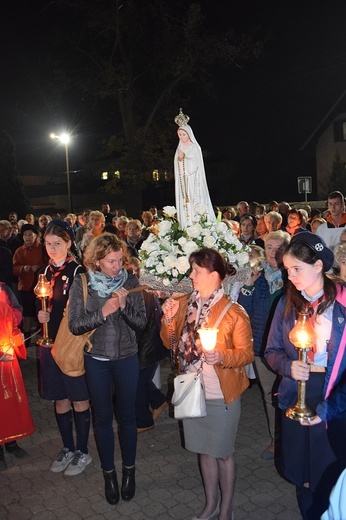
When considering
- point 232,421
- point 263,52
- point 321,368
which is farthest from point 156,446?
point 263,52

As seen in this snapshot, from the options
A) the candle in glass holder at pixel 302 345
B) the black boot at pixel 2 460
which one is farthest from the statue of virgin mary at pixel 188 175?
the black boot at pixel 2 460

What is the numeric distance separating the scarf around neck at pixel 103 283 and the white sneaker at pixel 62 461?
190cm

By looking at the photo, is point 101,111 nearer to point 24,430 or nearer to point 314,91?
point 314,91

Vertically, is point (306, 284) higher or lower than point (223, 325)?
higher

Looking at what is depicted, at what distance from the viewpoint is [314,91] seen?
3441cm

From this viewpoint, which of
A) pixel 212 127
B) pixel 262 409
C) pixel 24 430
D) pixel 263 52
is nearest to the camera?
pixel 24 430

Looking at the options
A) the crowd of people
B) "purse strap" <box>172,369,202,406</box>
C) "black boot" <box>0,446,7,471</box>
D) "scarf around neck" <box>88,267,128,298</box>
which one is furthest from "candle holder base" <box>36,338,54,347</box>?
"purse strap" <box>172,369,202,406</box>

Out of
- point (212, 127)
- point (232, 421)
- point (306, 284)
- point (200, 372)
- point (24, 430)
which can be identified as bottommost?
point (24, 430)

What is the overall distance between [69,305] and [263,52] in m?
27.6

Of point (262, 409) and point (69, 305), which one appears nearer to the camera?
point (69, 305)

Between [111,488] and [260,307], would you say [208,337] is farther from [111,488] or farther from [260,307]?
[260,307]

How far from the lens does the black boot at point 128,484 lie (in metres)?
4.58

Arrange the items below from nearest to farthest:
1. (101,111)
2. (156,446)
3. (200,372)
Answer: (200,372)
(156,446)
(101,111)

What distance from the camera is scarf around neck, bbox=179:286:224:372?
12.9 ft
